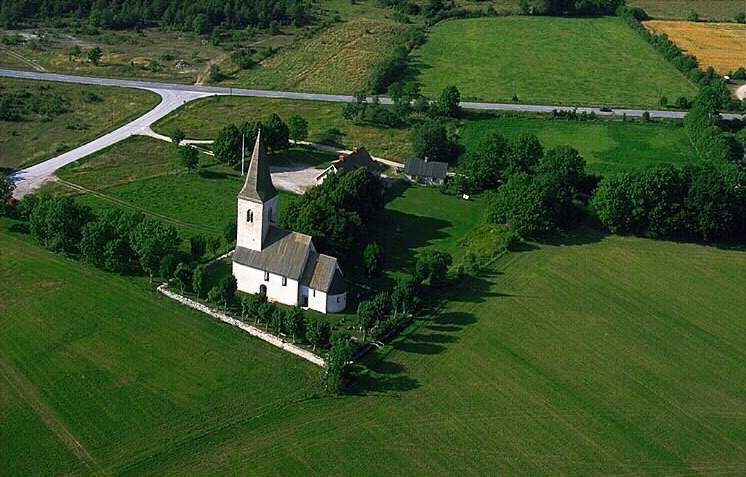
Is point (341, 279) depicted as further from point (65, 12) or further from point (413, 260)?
point (65, 12)


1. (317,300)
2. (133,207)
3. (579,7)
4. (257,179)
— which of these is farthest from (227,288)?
(579,7)

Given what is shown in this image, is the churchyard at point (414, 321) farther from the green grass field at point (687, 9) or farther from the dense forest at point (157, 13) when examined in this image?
the green grass field at point (687, 9)

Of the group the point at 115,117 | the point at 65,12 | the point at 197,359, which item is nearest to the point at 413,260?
the point at 197,359

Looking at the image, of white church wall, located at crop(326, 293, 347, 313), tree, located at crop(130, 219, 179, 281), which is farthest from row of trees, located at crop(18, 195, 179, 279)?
white church wall, located at crop(326, 293, 347, 313)

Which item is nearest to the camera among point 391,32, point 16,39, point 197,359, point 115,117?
point 197,359

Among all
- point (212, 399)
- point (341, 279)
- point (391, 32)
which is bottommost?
point (212, 399)
